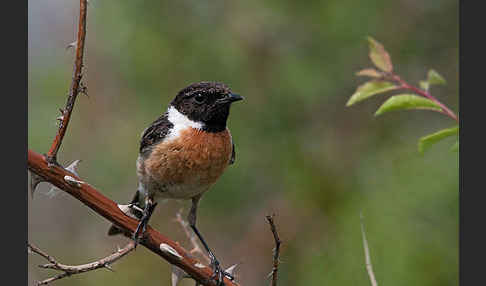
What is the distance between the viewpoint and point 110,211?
7.96 feet

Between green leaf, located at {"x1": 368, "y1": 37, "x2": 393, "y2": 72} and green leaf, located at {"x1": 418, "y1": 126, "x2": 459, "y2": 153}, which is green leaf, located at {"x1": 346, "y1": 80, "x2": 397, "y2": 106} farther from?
green leaf, located at {"x1": 418, "y1": 126, "x2": 459, "y2": 153}

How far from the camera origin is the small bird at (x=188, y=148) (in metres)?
3.67

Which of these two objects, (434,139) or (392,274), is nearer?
(434,139)

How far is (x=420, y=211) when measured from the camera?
14.1 feet

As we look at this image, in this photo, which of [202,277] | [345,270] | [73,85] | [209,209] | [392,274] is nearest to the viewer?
[73,85]

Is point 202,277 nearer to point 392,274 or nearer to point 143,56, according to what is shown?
point 392,274

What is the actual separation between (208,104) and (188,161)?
0.45 metres

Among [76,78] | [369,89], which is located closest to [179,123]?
[369,89]

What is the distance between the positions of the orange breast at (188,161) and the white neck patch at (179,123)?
40 millimetres

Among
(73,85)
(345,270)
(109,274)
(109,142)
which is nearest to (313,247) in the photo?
(345,270)

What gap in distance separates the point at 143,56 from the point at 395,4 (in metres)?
2.40

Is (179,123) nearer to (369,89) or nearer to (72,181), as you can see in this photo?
(369,89)

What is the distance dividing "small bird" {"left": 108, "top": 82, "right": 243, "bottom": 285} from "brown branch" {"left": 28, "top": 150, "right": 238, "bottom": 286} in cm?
88

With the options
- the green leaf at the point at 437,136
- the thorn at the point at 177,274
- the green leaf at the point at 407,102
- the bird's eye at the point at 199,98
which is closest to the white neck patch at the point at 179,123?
the bird's eye at the point at 199,98
